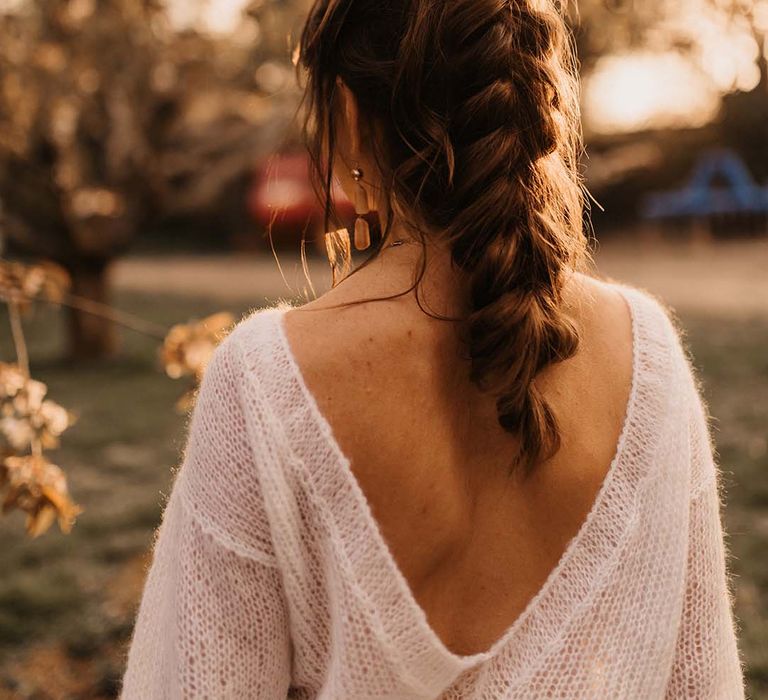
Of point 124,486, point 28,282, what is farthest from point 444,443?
point 124,486

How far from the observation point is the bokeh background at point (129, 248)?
346cm

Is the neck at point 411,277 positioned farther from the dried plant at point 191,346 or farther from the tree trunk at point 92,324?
the tree trunk at point 92,324

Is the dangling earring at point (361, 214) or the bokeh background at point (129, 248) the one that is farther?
the bokeh background at point (129, 248)

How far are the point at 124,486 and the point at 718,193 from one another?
14044 millimetres

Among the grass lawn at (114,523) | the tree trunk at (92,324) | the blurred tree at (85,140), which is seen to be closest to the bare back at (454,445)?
the grass lawn at (114,523)

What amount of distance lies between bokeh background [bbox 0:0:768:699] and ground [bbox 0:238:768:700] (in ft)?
0.05

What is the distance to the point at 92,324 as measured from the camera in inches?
336

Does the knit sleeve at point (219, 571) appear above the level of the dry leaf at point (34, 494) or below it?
above

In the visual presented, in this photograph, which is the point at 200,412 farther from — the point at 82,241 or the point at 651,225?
the point at 651,225

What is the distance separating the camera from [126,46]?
7383 millimetres

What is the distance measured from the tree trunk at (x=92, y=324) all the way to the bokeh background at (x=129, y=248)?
0.02 meters

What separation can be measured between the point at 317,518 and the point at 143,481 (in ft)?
14.4

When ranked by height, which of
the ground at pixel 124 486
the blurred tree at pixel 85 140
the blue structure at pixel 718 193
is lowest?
the blue structure at pixel 718 193

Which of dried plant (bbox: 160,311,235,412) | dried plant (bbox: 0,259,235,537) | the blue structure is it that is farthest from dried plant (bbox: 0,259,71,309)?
the blue structure
